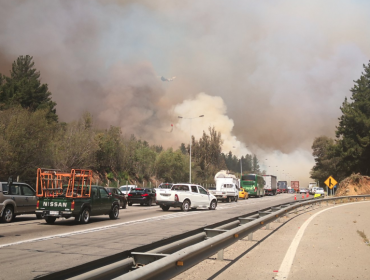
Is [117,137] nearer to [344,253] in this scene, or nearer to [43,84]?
[43,84]

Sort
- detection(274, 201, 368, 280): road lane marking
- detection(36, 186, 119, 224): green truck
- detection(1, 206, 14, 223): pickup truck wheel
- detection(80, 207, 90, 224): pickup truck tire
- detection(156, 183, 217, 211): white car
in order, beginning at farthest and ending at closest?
detection(156, 183, 217, 211): white car, detection(1, 206, 14, 223): pickup truck wheel, detection(80, 207, 90, 224): pickup truck tire, detection(36, 186, 119, 224): green truck, detection(274, 201, 368, 280): road lane marking

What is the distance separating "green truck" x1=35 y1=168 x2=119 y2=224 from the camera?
16266mm

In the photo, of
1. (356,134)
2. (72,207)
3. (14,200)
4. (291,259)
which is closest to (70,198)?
(72,207)

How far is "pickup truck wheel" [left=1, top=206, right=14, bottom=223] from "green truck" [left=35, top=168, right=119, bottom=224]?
139 cm

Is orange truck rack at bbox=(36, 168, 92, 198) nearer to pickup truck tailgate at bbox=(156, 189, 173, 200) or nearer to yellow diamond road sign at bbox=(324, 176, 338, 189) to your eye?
pickup truck tailgate at bbox=(156, 189, 173, 200)

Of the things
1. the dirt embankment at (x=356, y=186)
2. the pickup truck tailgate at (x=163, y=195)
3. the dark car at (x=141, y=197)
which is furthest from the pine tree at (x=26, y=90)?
the dirt embankment at (x=356, y=186)

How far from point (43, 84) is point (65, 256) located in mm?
58637

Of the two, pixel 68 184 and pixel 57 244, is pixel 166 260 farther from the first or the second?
pixel 68 184

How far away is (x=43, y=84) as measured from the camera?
2488 inches

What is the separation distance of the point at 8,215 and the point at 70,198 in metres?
3.25

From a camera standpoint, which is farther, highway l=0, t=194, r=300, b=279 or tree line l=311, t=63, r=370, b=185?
tree line l=311, t=63, r=370, b=185

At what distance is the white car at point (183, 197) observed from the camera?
26031mm

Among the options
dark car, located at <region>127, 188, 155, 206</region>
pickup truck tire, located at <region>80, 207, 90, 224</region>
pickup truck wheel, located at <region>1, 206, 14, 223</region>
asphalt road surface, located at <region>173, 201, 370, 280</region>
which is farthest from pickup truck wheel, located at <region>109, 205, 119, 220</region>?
dark car, located at <region>127, 188, 155, 206</region>

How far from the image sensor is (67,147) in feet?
148
